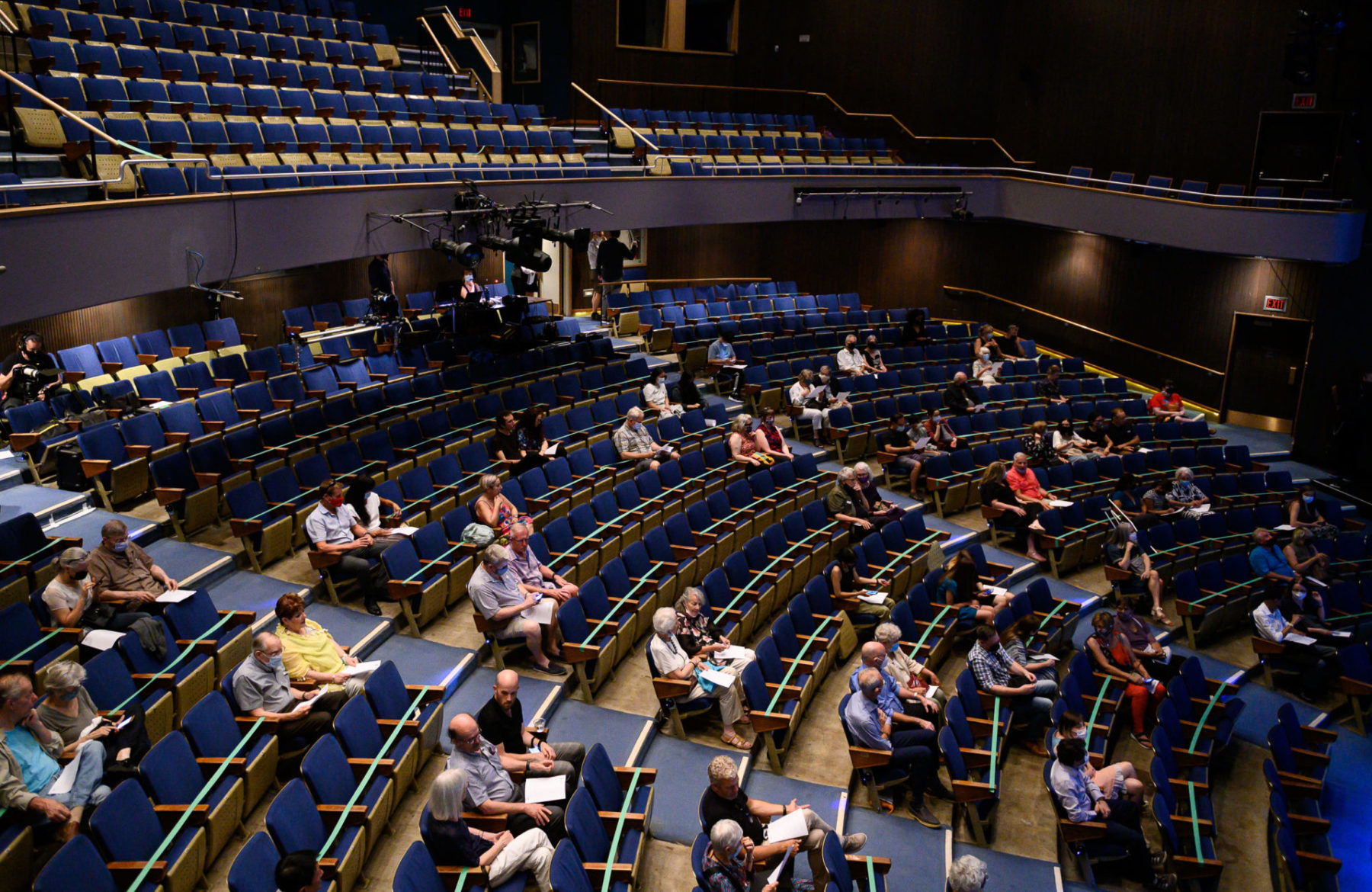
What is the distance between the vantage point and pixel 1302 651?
6340 millimetres

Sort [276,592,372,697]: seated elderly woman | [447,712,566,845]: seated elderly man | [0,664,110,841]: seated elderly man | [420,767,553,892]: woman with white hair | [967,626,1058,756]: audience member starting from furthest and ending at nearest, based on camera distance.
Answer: [967,626,1058,756]: audience member
[276,592,372,697]: seated elderly woman
[447,712,566,845]: seated elderly man
[420,767,553,892]: woman with white hair
[0,664,110,841]: seated elderly man

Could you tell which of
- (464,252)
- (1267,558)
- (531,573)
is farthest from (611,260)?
(1267,558)

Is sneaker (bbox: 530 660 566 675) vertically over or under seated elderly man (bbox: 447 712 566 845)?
under

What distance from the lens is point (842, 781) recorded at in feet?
15.7

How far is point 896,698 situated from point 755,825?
121 centimetres

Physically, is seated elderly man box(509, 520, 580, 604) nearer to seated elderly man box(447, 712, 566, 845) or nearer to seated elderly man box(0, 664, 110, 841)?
seated elderly man box(447, 712, 566, 845)

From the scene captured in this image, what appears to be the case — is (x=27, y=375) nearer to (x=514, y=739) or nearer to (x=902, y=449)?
(x=514, y=739)

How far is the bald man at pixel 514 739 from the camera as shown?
12.8ft

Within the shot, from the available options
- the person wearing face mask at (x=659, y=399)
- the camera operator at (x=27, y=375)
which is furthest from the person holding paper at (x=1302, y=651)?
the camera operator at (x=27, y=375)

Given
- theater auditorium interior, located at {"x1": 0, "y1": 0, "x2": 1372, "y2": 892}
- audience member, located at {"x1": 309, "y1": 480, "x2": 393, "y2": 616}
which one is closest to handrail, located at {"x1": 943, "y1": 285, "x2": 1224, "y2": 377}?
theater auditorium interior, located at {"x1": 0, "y1": 0, "x2": 1372, "y2": 892}

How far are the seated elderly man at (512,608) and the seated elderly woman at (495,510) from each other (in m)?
0.69

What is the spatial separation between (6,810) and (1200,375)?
38.5ft

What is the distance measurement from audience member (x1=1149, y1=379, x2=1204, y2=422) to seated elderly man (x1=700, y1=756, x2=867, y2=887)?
7.80 meters

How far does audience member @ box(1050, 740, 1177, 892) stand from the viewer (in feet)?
14.4
